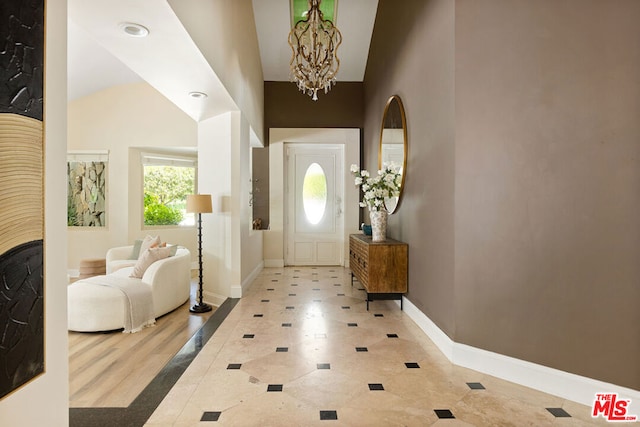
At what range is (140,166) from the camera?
789cm

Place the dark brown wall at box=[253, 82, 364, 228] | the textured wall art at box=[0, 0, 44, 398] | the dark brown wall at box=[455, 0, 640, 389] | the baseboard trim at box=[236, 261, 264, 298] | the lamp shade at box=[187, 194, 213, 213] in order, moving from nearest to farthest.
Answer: the textured wall art at box=[0, 0, 44, 398]
the dark brown wall at box=[455, 0, 640, 389]
the lamp shade at box=[187, 194, 213, 213]
the baseboard trim at box=[236, 261, 264, 298]
the dark brown wall at box=[253, 82, 364, 228]

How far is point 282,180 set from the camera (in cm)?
806

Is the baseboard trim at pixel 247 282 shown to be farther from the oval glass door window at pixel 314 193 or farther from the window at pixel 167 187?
the window at pixel 167 187

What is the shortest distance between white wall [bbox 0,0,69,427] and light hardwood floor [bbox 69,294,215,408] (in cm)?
112

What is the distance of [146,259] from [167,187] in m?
3.83

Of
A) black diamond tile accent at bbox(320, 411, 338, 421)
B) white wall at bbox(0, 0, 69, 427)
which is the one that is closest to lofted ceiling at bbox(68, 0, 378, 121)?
white wall at bbox(0, 0, 69, 427)

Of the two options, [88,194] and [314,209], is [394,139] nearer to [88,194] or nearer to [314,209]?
[314,209]

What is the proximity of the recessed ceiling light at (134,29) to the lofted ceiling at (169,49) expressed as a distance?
0.04m

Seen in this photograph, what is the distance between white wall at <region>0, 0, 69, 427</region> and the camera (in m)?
1.53

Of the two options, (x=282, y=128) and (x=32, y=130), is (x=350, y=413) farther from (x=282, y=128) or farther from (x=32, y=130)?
(x=282, y=128)

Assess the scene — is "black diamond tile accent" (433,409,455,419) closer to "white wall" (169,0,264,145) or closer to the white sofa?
"white wall" (169,0,264,145)

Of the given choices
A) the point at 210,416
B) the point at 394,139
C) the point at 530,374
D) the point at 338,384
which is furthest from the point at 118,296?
the point at 530,374

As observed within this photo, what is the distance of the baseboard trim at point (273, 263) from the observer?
8055 mm

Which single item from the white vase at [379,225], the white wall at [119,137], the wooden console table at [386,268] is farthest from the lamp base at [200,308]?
the white wall at [119,137]
